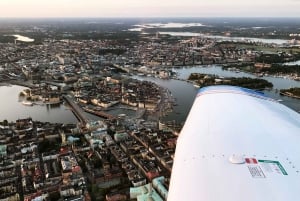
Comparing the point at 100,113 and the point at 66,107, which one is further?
the point at 66,107

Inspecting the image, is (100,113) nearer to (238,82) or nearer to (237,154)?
(238,82)

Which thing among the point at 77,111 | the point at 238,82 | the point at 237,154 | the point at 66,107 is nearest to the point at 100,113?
the point at 77,111

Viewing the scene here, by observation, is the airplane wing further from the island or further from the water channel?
the island

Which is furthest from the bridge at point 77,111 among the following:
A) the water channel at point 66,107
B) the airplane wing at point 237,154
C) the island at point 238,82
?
the airplane wing at point 237,154

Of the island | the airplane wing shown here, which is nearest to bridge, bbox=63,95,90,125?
the island

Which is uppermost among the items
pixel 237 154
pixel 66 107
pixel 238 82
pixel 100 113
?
pixel 237 154

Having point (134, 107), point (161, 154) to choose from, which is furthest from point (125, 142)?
point (134, 107)

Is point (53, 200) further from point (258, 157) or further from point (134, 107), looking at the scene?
point (134, 107)

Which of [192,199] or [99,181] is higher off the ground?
[192,199]
